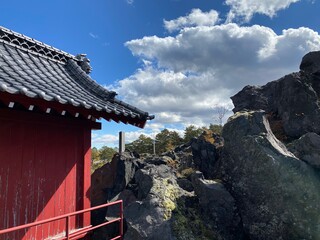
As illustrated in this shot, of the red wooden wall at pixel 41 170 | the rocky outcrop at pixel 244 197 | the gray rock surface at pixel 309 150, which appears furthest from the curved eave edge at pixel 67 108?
the gray rock surface at pixel 309 150

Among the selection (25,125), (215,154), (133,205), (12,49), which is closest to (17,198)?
(25,125)

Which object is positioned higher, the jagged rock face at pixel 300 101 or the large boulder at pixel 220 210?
the jagged rock face at pixel 300 101

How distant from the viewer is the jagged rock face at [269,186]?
7605 mm

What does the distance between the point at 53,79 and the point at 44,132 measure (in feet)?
3.20

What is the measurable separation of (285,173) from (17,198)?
258 inches

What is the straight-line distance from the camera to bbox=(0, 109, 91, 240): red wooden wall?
4426 mm

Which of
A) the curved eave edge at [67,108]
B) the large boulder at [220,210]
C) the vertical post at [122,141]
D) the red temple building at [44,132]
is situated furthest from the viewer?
the vertical post at [122,141]

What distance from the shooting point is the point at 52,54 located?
6.43 meters

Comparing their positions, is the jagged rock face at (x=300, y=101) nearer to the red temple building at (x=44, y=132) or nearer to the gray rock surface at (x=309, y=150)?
the gray rock surface at (x=309, y=150)

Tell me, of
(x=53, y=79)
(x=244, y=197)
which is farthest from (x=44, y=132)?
(x=244, y=197)

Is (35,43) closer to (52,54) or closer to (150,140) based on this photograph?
(52,54)

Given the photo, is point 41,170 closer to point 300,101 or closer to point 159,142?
point 300,101

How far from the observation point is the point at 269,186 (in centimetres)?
796

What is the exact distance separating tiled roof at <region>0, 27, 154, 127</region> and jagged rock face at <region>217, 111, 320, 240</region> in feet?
13.7
